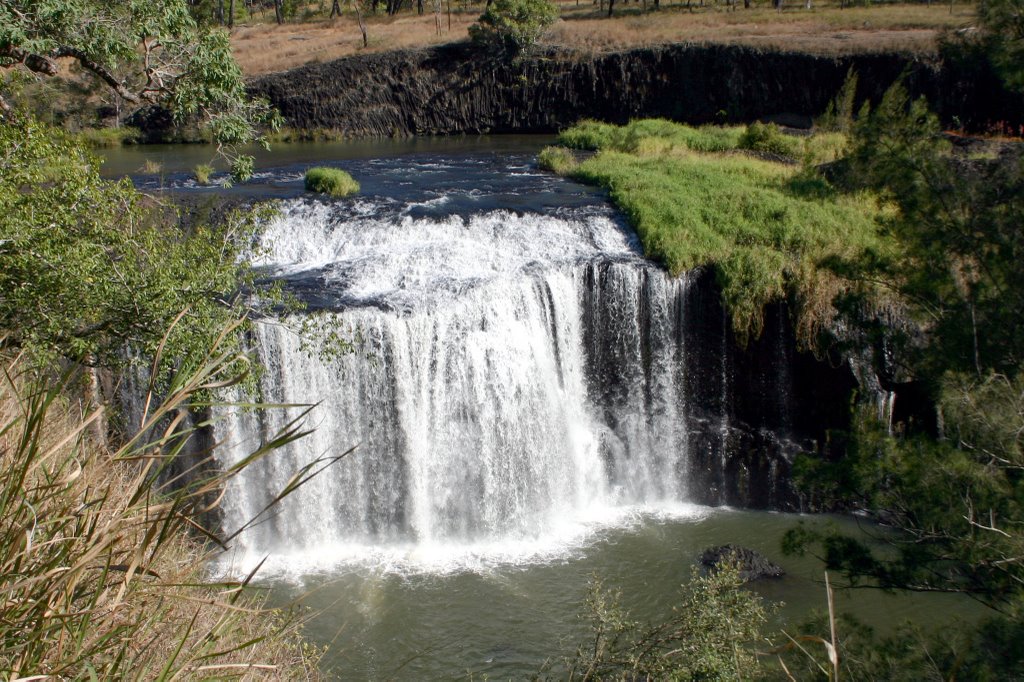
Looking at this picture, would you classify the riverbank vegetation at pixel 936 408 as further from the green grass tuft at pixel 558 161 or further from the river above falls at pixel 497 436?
the green grass tuft at pixel 558 161

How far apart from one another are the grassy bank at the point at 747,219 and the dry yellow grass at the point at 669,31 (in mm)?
14995

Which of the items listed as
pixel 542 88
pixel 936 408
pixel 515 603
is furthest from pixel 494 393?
pixel 542 88

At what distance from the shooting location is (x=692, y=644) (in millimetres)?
8477

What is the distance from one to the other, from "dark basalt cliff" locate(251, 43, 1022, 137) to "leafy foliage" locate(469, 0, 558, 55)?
0.83 metres

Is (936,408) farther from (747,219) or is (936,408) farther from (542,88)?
(542,88)

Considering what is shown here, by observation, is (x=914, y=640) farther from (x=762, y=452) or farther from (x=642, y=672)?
(x=762, y=452)

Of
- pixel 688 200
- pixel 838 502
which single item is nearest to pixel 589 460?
pixel 838 502

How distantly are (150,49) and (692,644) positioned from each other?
8838mm

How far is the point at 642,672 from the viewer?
8.55 m

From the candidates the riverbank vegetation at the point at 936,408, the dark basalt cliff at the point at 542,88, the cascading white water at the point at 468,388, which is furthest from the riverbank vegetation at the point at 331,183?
the dark basalt cliff at the point at 542,88

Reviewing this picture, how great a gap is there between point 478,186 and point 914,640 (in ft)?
51.5

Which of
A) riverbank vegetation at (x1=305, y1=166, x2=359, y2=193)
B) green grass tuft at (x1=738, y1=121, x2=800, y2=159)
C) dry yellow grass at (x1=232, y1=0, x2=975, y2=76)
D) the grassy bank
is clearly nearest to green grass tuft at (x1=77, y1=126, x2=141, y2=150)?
dry yellow grass at (x1=232, y1=0, x2=975, y2=76)

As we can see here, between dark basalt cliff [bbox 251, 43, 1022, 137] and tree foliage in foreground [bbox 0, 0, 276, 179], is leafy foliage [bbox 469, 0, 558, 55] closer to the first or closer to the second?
dark basalt cliff [bbox 251, 43, 1022, 137]

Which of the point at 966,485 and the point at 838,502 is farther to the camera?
the point at 838,502
